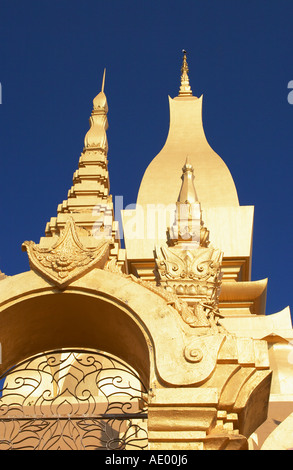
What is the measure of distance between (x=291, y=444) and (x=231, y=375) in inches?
31.9

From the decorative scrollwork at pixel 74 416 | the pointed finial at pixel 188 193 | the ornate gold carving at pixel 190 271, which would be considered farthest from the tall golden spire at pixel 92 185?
the ornate gold carving at pixel 190 271

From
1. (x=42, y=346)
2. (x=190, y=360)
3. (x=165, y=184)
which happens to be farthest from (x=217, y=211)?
(x=190, y=360)

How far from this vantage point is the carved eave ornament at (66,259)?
6625 mm

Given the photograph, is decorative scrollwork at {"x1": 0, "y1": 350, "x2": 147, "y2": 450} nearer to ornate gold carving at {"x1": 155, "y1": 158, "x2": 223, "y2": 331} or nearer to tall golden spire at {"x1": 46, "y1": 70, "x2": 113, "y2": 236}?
ornate gold carving at {"x1": 155, "y1": 158, "x2": 223, "y2": 331}

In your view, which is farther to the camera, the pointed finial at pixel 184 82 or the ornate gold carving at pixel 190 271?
the pointed finial at pixel 184 82

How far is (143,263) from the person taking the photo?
17.3 meters

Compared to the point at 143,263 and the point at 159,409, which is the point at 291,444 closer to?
the point at 159,409

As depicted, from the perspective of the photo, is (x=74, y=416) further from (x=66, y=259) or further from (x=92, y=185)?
(x=92, y=185)

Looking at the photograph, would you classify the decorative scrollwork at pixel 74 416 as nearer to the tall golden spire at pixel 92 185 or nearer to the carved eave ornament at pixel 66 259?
the carved eave ornament at pixel 66 259

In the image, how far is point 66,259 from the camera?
6.70 meters

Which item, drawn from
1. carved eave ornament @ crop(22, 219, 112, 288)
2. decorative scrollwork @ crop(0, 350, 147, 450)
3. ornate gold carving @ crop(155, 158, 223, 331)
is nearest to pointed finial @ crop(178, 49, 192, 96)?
decorative scrollwork @ crop(0, 350, 147, 450)

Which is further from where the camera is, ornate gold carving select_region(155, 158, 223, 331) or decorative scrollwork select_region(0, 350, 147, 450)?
ornate gold carving select_region(155, 158, 223, 331)

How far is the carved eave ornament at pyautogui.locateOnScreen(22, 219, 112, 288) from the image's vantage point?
21.7ft

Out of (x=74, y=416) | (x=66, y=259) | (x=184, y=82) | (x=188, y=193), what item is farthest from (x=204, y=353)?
(x=184, y=82)
